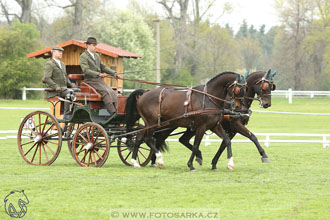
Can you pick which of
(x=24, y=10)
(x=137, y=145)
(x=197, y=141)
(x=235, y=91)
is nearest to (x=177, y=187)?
(x=197, y=141)

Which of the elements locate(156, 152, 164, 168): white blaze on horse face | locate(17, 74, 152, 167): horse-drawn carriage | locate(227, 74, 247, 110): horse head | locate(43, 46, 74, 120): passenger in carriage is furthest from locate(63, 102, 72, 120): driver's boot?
locate(227, 74, 247, 110): horse head

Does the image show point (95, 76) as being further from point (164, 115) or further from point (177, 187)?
point (177, 187)

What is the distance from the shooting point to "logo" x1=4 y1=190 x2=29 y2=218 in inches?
288

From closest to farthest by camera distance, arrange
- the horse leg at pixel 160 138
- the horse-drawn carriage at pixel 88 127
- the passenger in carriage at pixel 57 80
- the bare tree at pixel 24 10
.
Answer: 1. the horse-drawn carriage at pixel 88 127
2. the passenger in carriage at pixel 57 80
3. the horse leg at pixel 160 138
4. the bare tree at pixel 24 10

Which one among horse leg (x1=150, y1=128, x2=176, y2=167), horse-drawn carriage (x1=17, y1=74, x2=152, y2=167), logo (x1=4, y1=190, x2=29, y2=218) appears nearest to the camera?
logo (x1=4, y1=190, x2=29, y2=218)

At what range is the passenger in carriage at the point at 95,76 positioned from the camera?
38.3 feet

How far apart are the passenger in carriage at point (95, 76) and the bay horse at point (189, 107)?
39 cm

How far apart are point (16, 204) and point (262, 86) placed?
17.3 feet

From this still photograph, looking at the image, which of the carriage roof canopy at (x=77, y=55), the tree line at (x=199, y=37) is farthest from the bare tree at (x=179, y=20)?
the carriage roof canopy at (x=77, y=55)

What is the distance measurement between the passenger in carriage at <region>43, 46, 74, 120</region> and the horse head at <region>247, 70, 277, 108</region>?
3.35 m

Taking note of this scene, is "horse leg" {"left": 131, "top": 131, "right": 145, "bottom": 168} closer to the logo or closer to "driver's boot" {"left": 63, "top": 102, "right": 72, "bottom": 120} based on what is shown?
"driver's boot" {"left": 63, "top": 102, "right": 72, "bottom": 120}

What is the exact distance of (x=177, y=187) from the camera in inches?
358

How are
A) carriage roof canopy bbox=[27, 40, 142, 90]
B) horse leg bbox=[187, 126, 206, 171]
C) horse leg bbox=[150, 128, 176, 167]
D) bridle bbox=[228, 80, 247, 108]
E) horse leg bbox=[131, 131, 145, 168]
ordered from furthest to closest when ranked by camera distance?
1. carriage roof canopy bbox=[27, 40, 142, 90]
2. horse leg bbox=[150, 128, 176, 167]
3. horse leg bbox=[131, 131, 145, 168]
4. horse leg bbox=[187, 126, 206, 171]
5. bridle bbox=[228, 80, 247, 108]

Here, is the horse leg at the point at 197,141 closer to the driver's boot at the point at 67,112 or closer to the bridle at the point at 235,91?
the bridle at the point at 235,91
